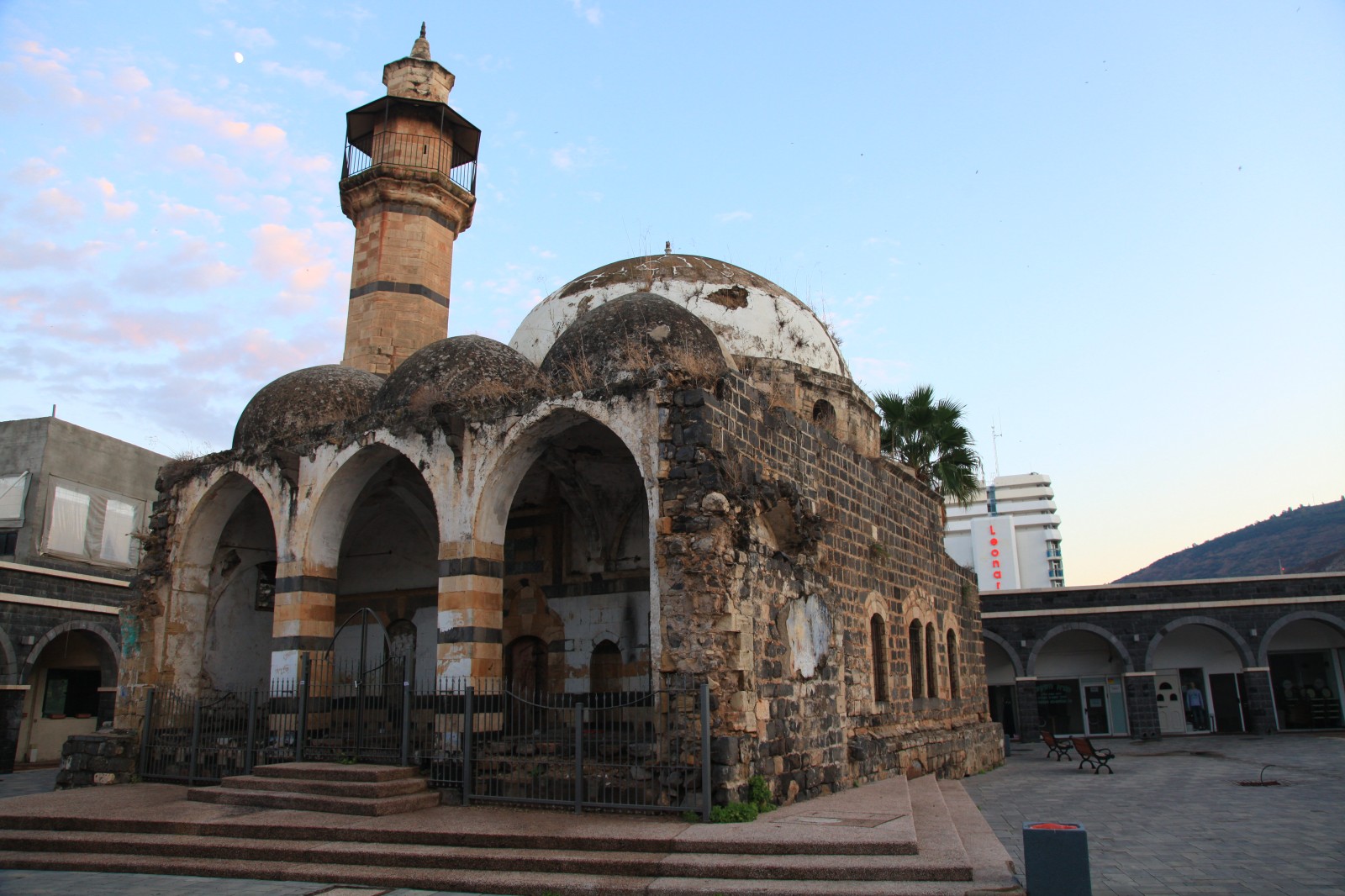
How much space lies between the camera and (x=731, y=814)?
7215 millimetres

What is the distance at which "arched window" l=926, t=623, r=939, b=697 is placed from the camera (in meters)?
13.8

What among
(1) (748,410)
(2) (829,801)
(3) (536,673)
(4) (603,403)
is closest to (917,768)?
(2) (829,801)

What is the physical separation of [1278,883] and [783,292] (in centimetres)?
1011

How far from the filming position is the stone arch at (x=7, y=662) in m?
15.9

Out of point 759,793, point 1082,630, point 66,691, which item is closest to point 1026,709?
point 1082,630

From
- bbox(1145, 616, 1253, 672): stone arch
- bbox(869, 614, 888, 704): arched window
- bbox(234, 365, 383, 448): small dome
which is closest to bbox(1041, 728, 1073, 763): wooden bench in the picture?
bbox(869, 614, 888, 704): arched window

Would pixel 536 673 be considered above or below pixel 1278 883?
above

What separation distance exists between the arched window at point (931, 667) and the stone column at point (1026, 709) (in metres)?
9.90

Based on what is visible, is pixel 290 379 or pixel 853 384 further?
pixel 853 384

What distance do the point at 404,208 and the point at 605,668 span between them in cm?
920

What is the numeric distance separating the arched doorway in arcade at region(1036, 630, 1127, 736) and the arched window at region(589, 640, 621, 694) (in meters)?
15.0

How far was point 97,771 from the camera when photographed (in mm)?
10773

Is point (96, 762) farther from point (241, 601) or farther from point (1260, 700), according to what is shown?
point (1260, 700)

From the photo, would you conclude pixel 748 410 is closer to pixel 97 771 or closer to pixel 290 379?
pixel 290 379
